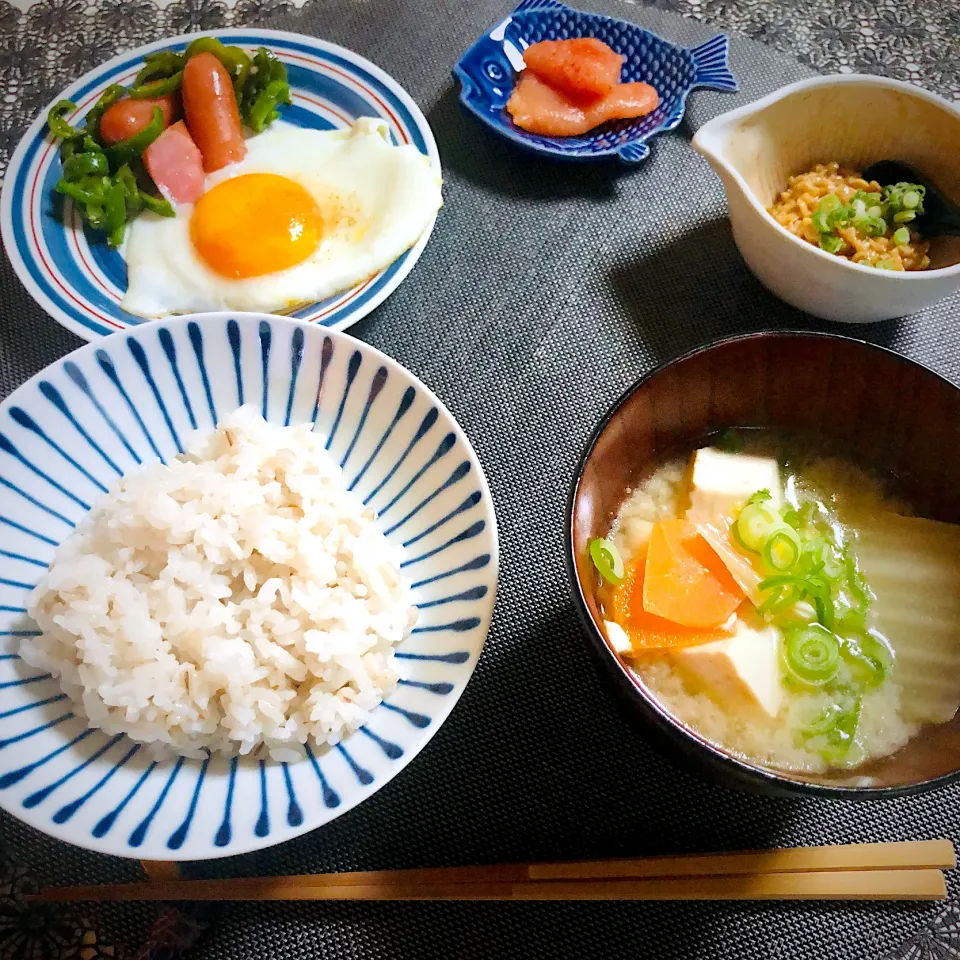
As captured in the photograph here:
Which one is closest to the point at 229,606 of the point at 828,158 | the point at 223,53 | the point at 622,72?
the point at 223,53

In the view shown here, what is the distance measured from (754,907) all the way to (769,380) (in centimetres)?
81

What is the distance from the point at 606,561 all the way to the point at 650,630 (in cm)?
12

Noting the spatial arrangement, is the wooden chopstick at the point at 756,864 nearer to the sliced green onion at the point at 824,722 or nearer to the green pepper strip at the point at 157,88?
the sliced green onion at the point at 824,722

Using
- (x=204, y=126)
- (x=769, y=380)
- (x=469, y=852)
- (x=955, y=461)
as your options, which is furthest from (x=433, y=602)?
(x=204, y=126)

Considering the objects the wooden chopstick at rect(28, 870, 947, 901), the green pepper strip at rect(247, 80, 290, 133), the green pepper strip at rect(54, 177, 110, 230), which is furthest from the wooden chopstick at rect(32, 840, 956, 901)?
the green pepper strip at rect(247, 80, 290, 133)

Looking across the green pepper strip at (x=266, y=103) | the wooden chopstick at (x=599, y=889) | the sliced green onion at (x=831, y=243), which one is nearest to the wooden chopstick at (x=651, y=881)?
the wooden chopstick at (x=599, y=889)

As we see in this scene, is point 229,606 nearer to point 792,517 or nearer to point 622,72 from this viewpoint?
point 792,517

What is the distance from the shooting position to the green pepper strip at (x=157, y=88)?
72.7 inches

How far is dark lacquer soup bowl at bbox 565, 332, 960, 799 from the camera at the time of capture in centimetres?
102

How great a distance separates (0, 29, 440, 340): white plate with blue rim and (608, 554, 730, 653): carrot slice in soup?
797 millimetres

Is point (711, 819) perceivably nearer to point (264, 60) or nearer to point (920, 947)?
point (920, 947)

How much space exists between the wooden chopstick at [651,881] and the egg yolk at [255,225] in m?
1.21

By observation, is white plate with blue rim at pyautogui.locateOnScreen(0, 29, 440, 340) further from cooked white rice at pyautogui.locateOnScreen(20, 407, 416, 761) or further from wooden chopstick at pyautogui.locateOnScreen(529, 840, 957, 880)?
wooden chopstick at pyautogui.locateOnScreen(529, 840, 957, 880)

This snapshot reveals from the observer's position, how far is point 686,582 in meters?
1.15
